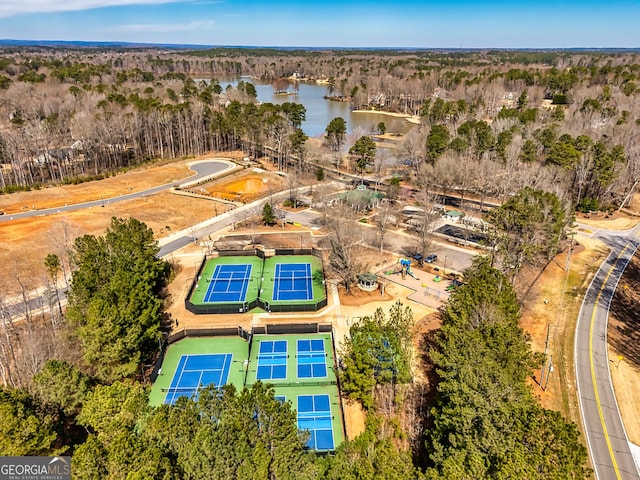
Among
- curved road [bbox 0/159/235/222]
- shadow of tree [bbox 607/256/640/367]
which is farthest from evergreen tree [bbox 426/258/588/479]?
curved road [bbox 0/159/235/222]

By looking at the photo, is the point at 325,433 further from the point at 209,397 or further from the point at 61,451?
the point at 61,451

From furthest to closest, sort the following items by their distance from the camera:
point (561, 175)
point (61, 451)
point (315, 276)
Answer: point (561, 175) → point (315, 276) → point (61, 451)

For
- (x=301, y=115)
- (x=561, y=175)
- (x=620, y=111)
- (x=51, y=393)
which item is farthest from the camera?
(x=301, y=115)

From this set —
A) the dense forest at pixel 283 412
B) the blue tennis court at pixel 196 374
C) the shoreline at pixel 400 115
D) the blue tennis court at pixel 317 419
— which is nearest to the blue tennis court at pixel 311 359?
the dense forest at pixel 283 412

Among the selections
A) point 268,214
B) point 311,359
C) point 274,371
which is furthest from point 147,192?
point 311,359

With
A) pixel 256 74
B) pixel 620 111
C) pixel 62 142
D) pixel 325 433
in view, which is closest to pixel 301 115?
pixel 62 142
